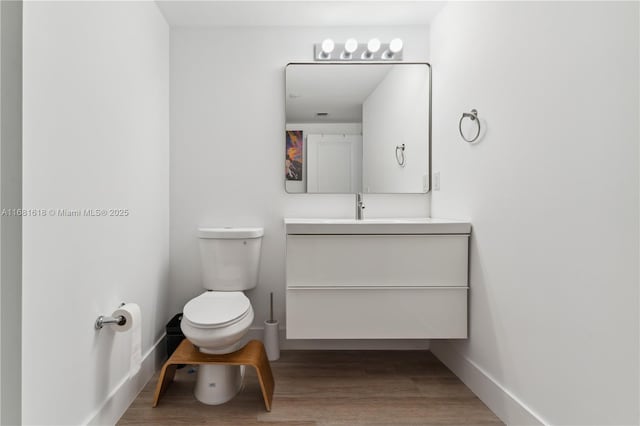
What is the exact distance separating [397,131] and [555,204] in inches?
49.5

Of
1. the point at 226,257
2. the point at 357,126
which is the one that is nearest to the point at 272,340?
the point at 226,257

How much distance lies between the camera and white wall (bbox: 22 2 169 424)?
108cm

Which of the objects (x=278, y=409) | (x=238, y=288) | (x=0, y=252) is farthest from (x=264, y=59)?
(x=278, y=409)

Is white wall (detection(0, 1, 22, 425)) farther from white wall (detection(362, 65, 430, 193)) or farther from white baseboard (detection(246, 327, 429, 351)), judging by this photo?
white wall (detection(362, 65, 430, 193))

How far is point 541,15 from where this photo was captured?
1.30 meters

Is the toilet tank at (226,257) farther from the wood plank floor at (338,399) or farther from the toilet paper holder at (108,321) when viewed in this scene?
the toilet paper holder at (108,321)

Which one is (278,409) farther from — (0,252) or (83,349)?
(0,252)

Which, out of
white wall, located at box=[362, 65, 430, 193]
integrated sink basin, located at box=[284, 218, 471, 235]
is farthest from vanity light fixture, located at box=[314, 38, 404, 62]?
integrated sink basin, located at box=[284, 218, 471, 235]

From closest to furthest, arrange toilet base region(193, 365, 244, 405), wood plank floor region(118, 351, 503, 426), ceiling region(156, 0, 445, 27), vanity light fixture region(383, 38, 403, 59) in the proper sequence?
wood plank floor region(118, 351, 503, 426) → toilet base region(193, 365, 244, 405) → ceiling region(156, 0, 445, 27) → vanity light fixture region(383, 38, 403, 59)

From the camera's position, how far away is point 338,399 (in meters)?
1.73

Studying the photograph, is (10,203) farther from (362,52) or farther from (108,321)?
(362,52)

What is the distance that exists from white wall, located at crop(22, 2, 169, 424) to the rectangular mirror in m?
0.90

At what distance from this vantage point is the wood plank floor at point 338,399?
1.57m

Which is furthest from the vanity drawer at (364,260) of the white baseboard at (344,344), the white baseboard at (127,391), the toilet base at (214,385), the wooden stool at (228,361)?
the white baseboard at (127,391)
